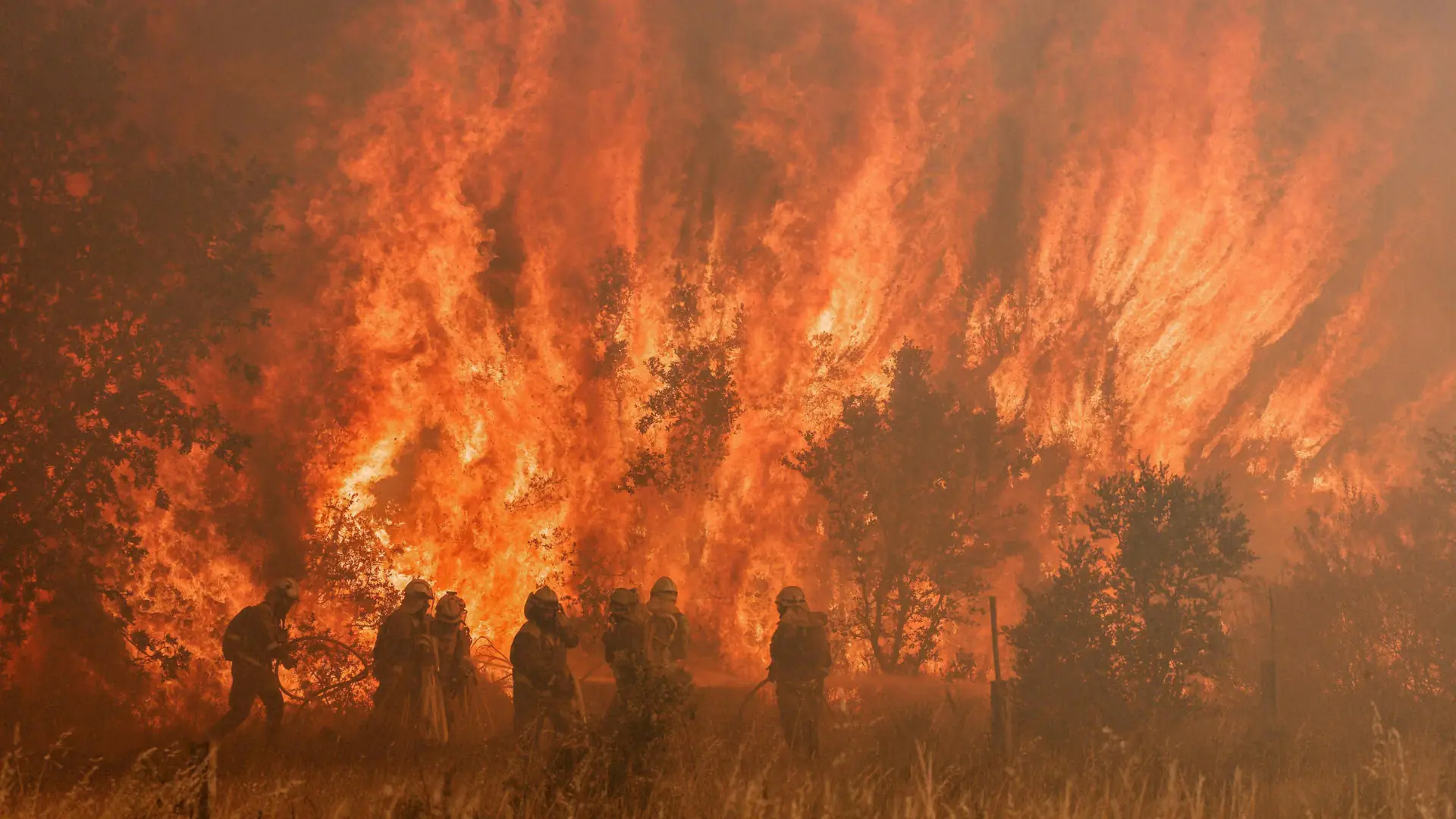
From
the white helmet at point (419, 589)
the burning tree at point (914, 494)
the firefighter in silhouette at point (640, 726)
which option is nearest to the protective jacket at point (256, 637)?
the white helmet at point (419, 589)

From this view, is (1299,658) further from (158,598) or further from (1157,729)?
(158,598)

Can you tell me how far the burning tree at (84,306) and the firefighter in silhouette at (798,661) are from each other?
8.93 m

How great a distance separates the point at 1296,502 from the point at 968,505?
→ 78.2 ft

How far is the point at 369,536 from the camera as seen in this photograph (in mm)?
26641

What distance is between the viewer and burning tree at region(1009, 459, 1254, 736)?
53.5 ft

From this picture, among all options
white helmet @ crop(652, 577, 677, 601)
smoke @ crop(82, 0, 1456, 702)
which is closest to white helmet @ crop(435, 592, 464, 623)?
white helmet @ crop(652, 577, 677, 601)

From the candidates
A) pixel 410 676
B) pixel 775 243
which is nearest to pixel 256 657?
pixel 410 676

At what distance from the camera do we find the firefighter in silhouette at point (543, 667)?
12844 mm

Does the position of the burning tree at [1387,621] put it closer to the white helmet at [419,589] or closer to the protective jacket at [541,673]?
the protective jacket at [541,673]

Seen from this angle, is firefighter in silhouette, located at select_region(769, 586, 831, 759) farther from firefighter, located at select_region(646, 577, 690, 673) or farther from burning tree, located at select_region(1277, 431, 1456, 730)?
burning tree, located at select_region(1277, 431, 1456, 730)

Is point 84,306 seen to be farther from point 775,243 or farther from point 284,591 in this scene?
point 775,243

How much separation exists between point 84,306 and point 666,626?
10.9 metres

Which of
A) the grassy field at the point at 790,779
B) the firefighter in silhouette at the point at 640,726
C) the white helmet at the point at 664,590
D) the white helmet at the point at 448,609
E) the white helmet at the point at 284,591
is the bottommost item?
the grassy field at the point at 790,779

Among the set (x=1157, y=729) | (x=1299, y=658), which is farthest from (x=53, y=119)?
(x=1299, y=658)
